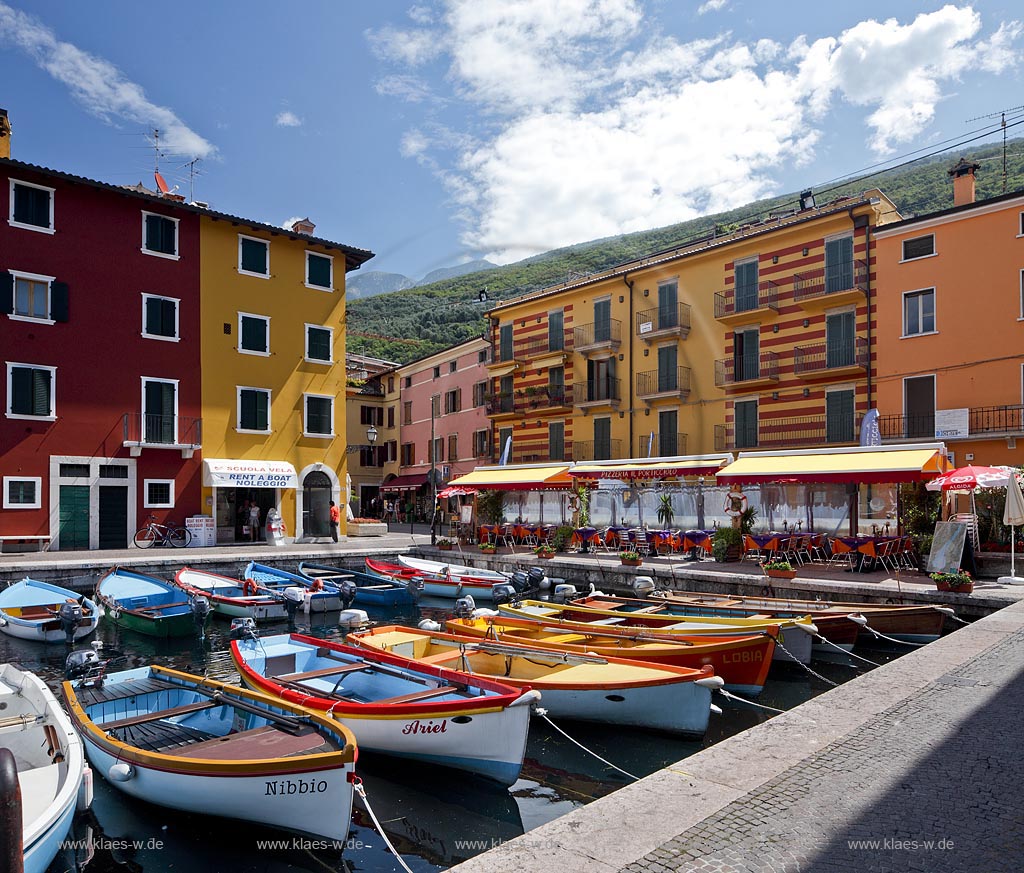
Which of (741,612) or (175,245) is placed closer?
(741,612)

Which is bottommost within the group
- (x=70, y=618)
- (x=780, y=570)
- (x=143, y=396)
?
(x=70, y=618)

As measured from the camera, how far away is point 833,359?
29172 mm

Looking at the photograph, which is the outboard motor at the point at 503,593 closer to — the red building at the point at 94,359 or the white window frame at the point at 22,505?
the red building at the point at 94,359

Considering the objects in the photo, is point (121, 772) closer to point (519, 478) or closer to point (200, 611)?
point (200, 611)

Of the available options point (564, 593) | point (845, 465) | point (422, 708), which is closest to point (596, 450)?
point (845, 465)

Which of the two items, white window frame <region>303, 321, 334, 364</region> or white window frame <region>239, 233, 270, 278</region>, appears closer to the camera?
white window frame <region>239, 233, 270, 278</region>

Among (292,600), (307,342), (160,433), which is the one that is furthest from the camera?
(307,342)

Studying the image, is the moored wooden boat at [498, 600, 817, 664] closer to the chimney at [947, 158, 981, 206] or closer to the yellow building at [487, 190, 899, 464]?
the yellow building at [487, 190, 899, 464]

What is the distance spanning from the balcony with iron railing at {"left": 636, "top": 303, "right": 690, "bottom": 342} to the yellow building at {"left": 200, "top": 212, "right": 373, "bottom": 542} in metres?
13.2

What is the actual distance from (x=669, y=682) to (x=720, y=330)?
25.9m

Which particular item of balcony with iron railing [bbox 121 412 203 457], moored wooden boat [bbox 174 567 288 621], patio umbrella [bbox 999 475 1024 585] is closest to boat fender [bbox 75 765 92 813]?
moored wooden boat [bbox 174 567 288 621]

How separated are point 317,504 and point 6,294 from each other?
14.2m

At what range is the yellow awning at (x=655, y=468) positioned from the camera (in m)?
25.0

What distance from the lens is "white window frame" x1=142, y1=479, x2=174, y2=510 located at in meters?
28.8
